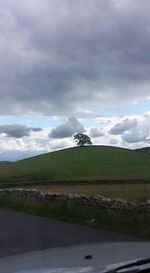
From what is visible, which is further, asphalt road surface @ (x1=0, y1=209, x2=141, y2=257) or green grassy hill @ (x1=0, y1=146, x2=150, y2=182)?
green grassy hill @ (x1=0, y1=146, x2=150, y2=182)

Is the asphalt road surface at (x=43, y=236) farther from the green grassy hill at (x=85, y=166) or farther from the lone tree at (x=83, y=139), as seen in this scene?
the lone tree at (x=83, y=139)

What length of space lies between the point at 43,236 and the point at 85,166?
75340 mm

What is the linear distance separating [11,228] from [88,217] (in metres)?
3.45

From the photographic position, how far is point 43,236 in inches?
607

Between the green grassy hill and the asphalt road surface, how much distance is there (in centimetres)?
4750

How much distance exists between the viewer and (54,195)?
1110 inches

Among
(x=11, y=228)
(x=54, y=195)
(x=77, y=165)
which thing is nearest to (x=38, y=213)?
(x=54, y=195)

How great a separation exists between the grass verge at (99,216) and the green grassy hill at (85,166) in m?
41.2

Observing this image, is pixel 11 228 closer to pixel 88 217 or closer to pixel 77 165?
pixel 88 217

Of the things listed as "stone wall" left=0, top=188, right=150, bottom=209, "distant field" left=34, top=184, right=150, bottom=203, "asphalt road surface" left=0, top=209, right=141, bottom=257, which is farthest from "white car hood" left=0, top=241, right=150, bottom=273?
"distant field" left=34, top=184, right=150, bottom=203

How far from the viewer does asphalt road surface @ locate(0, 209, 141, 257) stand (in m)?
13.7

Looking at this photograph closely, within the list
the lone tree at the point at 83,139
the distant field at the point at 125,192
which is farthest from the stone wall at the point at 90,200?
the lone tree at the point at 83,139

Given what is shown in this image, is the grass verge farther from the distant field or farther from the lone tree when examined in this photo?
the lone tree

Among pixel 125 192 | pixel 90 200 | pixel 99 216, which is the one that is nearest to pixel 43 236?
pixel 99 216
